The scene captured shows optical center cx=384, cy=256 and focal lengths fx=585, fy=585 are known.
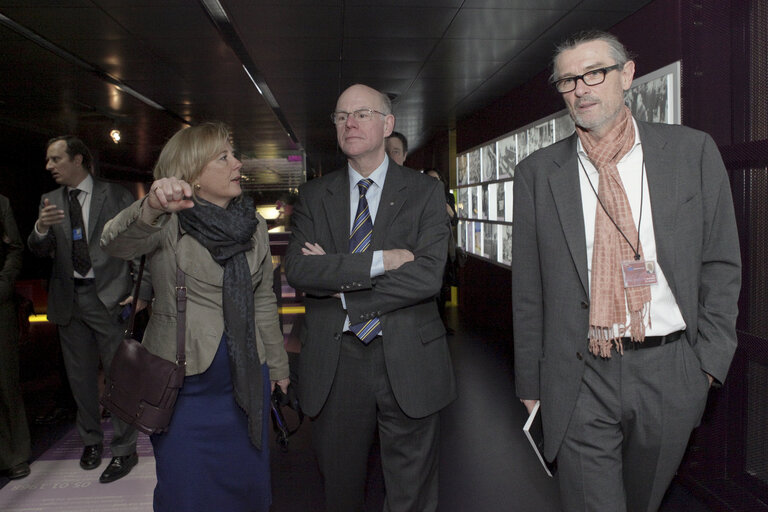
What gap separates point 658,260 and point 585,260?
20 cm

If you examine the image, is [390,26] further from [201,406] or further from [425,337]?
[201,406]

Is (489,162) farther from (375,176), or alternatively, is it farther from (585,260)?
(585,260)

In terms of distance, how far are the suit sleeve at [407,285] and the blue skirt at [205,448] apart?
0.49 metres

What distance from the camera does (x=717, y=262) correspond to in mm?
1685

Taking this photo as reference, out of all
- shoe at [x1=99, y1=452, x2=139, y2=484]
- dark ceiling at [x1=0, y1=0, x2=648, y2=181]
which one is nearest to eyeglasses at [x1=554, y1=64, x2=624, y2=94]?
dark ceiling at [x1=0, y1=0, x2=648, y2=181]

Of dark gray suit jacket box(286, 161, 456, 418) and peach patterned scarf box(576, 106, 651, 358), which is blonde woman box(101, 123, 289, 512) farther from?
peach patterned scarf box(576, 106, 651, 358)

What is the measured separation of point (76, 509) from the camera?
2910 millimetres

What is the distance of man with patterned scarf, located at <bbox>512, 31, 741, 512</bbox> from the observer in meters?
1.63

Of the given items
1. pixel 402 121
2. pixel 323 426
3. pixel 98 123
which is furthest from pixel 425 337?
pixel 98 123

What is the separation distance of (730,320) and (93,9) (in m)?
4.50

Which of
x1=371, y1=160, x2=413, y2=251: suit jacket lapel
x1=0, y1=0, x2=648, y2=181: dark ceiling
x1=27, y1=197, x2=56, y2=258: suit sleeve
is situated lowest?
x1=27, y1=197, x2=56, y2=258: suit sleeve

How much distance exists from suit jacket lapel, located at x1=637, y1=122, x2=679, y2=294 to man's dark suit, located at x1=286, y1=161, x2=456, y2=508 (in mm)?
737

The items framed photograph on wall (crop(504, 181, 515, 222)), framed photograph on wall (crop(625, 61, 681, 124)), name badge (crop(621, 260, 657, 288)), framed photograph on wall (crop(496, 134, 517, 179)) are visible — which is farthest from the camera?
framed photograph on wall (crop(504, 181, 515, 222))

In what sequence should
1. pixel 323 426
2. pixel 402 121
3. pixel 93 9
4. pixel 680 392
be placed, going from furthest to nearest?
pixel 402 121 < pixel 93 9 < pixel 323 426 < pixel 680 392
